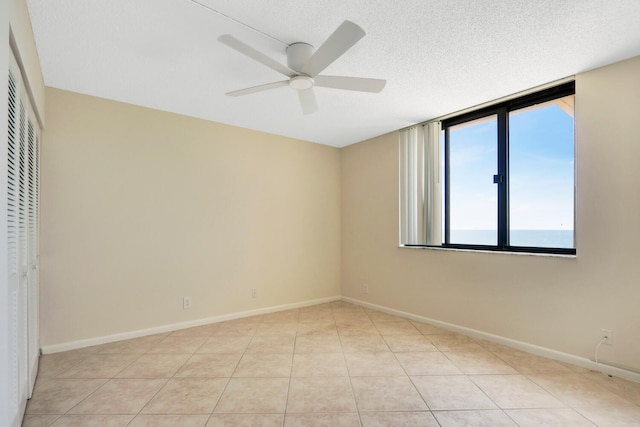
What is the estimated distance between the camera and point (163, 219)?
3342 mm

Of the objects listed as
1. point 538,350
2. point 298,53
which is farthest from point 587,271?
point 298,53

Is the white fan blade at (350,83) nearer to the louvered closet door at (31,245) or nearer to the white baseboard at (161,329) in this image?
the louvered closet door at (31,245)

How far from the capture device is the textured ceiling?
5.80ft

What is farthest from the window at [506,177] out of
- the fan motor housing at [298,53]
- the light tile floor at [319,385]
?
the fan motor housing at [298,53]

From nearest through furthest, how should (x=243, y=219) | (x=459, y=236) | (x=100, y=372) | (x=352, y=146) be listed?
(x=100, y=372) < (x=459, y=236) < (x=243, y=219) < (x=352, y=146)

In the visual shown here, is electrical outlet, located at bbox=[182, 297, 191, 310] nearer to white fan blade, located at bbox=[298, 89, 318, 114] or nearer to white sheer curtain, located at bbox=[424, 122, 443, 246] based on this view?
white fan blade, located at bbox=[298, 89, 318, 114]

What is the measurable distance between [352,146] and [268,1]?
313 centimetres

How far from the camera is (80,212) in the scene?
9.49 ft

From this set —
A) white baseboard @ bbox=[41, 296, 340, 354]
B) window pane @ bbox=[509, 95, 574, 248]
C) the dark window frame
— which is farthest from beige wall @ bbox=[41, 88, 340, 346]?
window pane @ bbox=[509, 95, 574, 248]

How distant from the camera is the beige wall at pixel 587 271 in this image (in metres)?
2.28

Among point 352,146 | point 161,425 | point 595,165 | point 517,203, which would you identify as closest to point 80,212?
point 161,425

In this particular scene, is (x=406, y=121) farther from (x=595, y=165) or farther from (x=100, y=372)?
(x=100, y=372)

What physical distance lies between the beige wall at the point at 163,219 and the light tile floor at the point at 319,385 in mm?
475

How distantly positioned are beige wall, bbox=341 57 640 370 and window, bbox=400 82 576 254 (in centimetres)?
19
